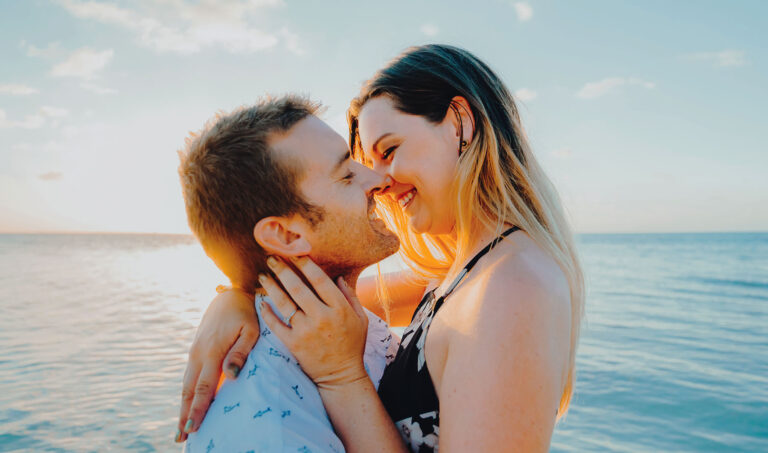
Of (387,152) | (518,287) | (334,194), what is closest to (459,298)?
(518,287)

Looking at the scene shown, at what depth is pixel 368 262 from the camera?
252 cm

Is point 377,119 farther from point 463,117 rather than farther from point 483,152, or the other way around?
point 483,152

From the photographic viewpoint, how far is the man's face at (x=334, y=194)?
2.32m

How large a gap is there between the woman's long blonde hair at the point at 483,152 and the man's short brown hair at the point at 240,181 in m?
0.63

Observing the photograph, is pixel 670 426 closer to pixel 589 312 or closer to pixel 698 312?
pixel 589 312

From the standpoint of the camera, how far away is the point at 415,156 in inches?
102

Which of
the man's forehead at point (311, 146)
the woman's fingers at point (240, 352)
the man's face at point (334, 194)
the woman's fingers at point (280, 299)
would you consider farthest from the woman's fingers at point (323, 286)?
the man's forehead at point (311, 146)

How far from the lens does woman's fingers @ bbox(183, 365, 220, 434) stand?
5.96 feet

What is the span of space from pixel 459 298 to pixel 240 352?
88 centimetres

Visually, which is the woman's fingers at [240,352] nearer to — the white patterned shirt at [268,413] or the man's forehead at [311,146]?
the white patterned shirt at [268,413]

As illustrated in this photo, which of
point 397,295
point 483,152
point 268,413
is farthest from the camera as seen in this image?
point 397,295

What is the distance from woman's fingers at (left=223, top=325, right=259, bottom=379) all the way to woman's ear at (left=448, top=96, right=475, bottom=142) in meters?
1.35

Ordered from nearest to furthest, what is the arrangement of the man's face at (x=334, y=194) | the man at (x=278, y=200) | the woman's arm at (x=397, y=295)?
the man at (x=278, y=200) → the man's face at (x=334, y=194) → the woman's arm at (x=397, y=295)

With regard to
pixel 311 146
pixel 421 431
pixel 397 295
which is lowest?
pixel 397 295
